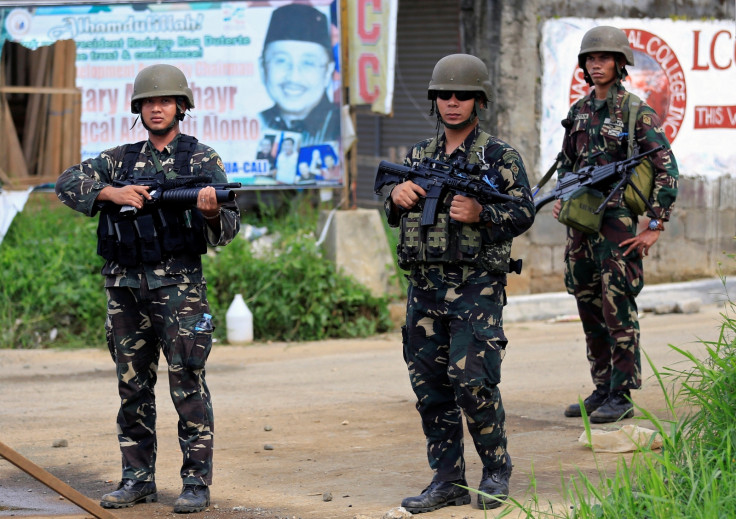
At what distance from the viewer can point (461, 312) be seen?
4.53m

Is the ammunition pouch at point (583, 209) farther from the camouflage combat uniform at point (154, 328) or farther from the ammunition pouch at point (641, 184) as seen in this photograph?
the camouflage combat uniform at point (154, 328)

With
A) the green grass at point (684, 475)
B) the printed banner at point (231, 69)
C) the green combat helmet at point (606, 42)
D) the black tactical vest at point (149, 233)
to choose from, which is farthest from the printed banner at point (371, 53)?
the green grass at point (684, 475)

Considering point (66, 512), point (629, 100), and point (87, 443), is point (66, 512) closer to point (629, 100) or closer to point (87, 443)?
point (87, 443)

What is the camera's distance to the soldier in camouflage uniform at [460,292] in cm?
452

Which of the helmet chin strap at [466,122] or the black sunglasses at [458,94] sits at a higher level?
the black sunglasses at [458,94]

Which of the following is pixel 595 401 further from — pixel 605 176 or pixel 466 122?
pixel 466 122

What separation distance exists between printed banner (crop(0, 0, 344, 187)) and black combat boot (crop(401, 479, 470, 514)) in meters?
5.70

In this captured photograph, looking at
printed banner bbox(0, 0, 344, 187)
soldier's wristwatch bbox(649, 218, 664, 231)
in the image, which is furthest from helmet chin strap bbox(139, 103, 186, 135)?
printed banner bbox(0, 0, 344, 187)

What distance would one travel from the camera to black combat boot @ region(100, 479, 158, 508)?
4809mm

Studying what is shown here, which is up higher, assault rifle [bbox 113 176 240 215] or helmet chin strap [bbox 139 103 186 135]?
helmet chin strap [bbox 139 103 186 135]

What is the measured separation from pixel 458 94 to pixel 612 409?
2.41 m

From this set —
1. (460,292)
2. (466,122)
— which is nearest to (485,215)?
(460,292)

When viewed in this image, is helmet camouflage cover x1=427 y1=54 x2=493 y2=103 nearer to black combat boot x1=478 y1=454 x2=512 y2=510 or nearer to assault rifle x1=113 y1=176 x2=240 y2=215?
assault rifle x1=113 y1=176 x2=240 y2=215

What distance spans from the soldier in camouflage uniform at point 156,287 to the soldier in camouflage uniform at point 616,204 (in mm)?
2329
